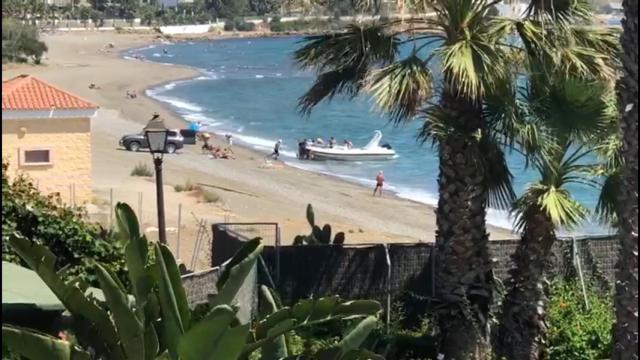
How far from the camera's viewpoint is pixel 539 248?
403 inches

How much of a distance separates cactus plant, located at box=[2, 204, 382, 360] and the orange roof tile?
1751cm

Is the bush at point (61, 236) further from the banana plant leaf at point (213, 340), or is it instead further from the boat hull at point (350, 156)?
the boat hull at point (350, 156)

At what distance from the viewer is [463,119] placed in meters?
9.92

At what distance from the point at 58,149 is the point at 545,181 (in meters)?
15.8

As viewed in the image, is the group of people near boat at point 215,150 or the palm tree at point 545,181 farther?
the group of people near boat at point 215,150

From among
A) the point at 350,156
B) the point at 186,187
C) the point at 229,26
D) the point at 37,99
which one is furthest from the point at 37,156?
the point at 229,26

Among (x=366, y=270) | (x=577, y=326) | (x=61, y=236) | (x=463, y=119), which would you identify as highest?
(x=463, y=119)

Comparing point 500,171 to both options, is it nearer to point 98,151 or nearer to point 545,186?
point 545,186

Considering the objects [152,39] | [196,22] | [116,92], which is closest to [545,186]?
[116,92]

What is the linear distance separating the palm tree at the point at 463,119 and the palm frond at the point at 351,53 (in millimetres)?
96

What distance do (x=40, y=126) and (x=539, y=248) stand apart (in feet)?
52.2

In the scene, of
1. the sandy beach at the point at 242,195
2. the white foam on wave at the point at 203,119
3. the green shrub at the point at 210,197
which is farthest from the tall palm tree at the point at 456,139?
the white foam on wave at the point at 203,119

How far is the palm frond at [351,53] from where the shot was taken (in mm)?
10531

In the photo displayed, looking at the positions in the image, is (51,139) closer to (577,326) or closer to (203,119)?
(577,326)
